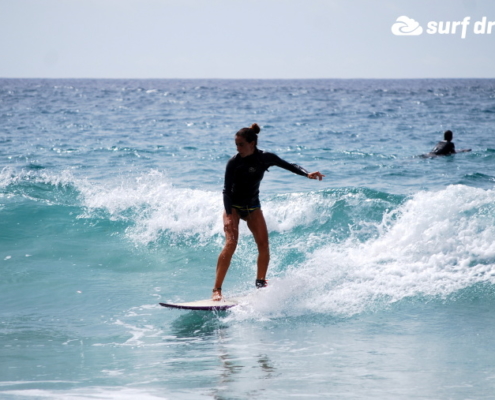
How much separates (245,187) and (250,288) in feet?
5.73

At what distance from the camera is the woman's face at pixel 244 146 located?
19.3ft

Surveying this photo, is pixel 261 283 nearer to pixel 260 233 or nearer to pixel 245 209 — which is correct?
pixel 260 233

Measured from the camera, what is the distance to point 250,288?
24.1ft

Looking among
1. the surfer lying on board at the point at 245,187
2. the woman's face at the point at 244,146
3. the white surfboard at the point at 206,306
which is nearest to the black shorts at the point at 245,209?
the surfer lying on board at the point at 245,187

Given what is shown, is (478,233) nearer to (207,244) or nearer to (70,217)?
(207,244)

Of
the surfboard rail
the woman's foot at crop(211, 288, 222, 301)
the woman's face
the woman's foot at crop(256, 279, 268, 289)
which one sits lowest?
the surfboard rail

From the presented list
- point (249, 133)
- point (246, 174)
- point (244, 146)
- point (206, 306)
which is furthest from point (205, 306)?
point (249, 133)

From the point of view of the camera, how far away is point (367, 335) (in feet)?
18.2

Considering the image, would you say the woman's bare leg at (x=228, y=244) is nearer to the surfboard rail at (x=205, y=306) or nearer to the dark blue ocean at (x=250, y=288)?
the surfboard rail at (x=205, y=306)

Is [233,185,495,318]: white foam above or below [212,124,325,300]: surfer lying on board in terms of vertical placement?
below

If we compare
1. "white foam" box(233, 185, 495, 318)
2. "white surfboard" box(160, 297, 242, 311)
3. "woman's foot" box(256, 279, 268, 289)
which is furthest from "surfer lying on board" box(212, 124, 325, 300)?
"white foam" box(233, 185, 495, 318)

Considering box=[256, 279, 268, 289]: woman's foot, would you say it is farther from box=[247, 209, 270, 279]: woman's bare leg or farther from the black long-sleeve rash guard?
the black long-sleeve rash guard

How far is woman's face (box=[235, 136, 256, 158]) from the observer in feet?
19.3

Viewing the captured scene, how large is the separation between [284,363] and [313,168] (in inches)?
468
